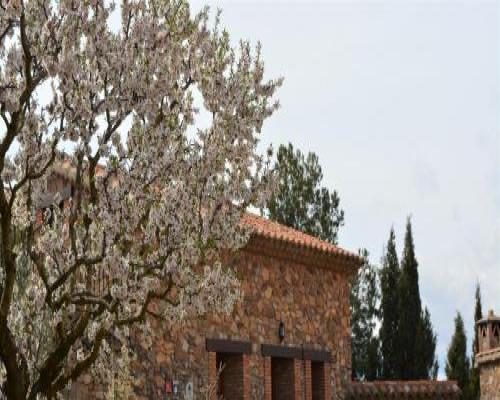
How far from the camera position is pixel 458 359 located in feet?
102

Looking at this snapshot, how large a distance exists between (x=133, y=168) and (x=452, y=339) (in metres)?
24.6

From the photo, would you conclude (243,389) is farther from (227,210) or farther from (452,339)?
(452,339)

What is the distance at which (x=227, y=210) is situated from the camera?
9422mm

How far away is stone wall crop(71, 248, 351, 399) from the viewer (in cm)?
1430

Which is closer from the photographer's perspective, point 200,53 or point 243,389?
point 200,53

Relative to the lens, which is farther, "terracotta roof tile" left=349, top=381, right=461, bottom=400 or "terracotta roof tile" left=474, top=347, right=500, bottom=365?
"terracotta roof tile" left=474, top=347, right=500, bottom=365

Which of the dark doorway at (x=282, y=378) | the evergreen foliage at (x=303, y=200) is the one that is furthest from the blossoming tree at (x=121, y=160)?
the evergreen foliage at (x=303, y=200)

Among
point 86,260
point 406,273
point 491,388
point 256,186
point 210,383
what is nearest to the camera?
point 86,260

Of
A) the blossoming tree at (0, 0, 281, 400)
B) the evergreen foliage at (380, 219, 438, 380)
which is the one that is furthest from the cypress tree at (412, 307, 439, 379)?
the blossoming tree at (0, 0, 281, 400)

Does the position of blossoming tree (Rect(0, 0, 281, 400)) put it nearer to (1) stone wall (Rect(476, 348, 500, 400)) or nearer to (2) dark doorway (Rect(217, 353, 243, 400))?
(2) dark doorway (Rect(217, 353, 243, 400))

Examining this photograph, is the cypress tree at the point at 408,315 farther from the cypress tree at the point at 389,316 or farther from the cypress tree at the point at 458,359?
the cypress tree at the point at 458,359

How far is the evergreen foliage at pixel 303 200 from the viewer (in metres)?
28.8

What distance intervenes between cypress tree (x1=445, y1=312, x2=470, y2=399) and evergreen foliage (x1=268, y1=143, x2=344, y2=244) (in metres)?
5.63

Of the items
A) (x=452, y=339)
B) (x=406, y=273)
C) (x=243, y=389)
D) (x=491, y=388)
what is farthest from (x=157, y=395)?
(x=452, y=339)
